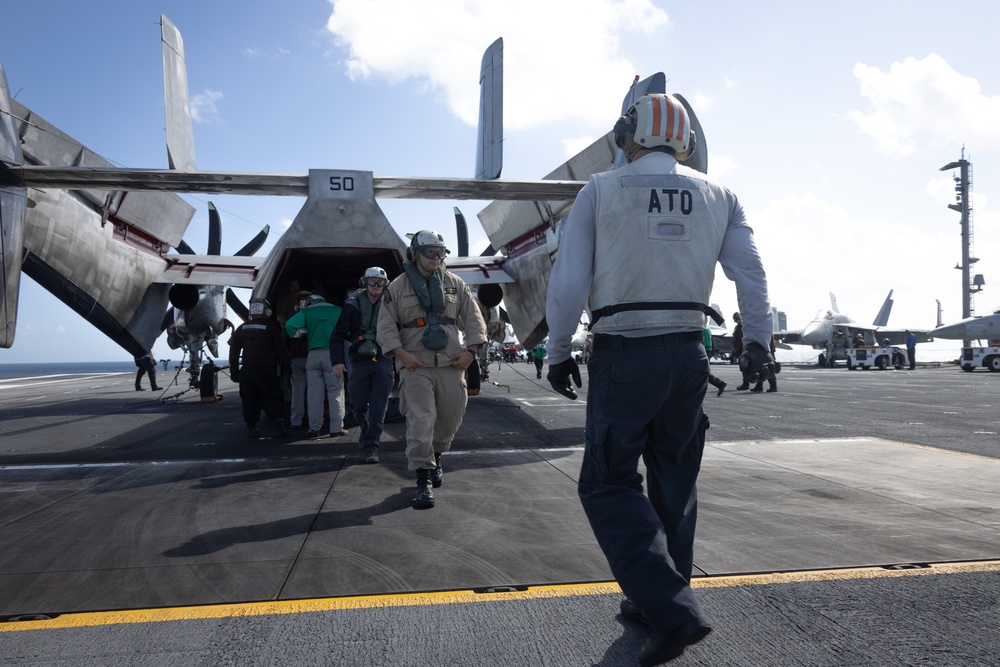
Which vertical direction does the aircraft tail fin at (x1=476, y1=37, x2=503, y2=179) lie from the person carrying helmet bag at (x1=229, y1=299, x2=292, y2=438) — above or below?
above

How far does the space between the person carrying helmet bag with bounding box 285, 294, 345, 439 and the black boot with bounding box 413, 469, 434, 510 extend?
3661 millimetres

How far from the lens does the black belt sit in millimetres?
2297

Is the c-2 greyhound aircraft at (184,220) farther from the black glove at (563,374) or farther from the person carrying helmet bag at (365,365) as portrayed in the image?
the black glove at (563,374)

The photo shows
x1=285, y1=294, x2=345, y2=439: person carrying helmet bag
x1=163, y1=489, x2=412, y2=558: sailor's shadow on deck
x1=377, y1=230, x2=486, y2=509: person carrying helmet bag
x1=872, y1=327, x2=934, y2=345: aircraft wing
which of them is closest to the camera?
x1=163, y1=489, x2=412, y2=558: sailor's shadow on deck

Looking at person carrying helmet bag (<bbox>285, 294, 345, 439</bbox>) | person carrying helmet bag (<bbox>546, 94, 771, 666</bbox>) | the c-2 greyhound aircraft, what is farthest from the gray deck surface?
the c-2 greyhound aircraft

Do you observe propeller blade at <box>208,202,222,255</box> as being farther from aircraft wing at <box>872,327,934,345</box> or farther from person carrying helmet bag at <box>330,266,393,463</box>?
aircraft wing at <box>872,327,934,345</box>

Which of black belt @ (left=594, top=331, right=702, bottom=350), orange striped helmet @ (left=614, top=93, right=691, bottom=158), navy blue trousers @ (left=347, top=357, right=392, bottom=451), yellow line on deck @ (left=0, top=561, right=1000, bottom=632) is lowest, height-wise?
yellow line on deck @ (left=0, top=561, right=1000, bottom=632)

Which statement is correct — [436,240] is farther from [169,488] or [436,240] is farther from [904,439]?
[904,439]

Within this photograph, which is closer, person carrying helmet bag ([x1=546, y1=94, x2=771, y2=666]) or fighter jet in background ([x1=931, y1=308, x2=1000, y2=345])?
person carrying helmet bag ([x1=546, y1=94, x2=771, y2=666])

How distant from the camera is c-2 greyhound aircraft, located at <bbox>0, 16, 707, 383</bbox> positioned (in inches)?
298

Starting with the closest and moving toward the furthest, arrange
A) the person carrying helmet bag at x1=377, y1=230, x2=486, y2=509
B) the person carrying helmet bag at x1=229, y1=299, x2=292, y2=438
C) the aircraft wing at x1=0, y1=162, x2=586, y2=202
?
the person carrying helmet bag at x1=377, y1=230, x2=486, y2=509
the aircraft wing at x1=0, y1=162, x2=586, y2=202
the person carrying helmet bag at x1=229, y1=299, x2=292, y2=438

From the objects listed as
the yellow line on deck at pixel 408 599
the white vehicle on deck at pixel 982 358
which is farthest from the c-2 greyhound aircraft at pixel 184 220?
the white vehicle on deck at pixel 982 358

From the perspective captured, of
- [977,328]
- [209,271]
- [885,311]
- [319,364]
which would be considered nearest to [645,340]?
[319,364]

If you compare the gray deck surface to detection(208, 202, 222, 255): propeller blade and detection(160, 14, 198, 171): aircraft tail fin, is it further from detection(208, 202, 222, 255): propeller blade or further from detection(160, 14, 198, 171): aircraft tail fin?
detection(208, 202, 222, 255): propeller blade
